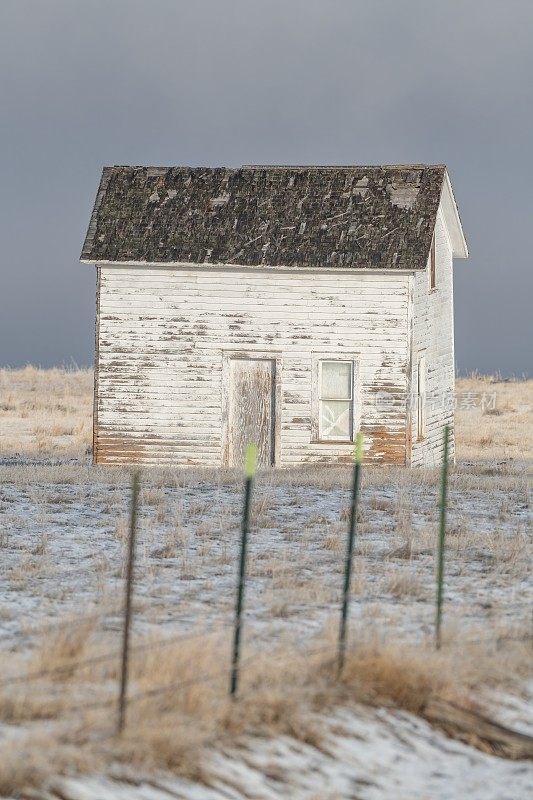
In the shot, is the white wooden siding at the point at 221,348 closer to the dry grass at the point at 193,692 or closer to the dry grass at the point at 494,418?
the dry grass at the point at 494,418

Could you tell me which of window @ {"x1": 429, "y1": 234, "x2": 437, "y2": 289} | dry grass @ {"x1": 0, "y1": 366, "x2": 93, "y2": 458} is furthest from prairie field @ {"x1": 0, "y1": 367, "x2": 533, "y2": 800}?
dry grass @ {"x1": 0, "y1": 366, "x2": 93, "y2": 458}

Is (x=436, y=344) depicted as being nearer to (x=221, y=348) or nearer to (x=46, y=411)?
(x=221, y=348)

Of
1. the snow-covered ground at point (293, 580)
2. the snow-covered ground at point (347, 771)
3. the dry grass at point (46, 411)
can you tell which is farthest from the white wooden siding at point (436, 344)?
the snow-covered ground at point (347, 771)

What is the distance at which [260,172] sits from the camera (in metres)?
25.9

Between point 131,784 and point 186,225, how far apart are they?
1953 cm

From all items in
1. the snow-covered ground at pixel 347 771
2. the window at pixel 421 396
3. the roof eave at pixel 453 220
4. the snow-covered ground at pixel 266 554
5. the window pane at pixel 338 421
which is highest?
the roof eave at pixel 453 220

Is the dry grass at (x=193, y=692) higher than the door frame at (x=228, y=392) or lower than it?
lower

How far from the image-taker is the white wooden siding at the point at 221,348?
A: 78.1 feet

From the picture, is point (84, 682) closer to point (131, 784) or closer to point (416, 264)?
point (131, 784)

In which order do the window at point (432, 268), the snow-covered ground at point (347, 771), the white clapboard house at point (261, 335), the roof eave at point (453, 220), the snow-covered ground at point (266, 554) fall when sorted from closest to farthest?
the snow-covered ground at point (347, 771) → the snow-covered ground at point (266, 554) → the white clapboard house at point (261, 335) → the window at point (432, 268) → the roof eave at point (453, 220)

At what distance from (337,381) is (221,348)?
91.2 inches

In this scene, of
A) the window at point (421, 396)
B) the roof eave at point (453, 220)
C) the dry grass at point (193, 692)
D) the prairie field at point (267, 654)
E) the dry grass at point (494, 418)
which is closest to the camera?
the dry grass at point (193, 692)

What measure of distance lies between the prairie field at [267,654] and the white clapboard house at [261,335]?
7526 mm

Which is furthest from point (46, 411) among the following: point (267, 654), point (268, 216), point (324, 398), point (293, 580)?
point (267, 654)
